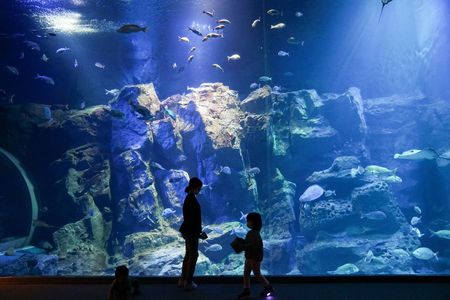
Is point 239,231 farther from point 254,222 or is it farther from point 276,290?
point 254,222

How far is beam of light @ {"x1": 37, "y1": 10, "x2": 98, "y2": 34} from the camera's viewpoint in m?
12.9

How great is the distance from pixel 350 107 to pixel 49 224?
1341 centimetres

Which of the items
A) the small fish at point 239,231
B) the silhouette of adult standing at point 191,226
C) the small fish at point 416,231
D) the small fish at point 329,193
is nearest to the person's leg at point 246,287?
the silhouette of adult standing at point 191,226

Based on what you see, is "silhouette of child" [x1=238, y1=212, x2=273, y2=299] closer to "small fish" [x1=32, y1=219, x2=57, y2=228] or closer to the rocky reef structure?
the rocky reef structure

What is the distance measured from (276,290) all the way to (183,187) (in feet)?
29.0

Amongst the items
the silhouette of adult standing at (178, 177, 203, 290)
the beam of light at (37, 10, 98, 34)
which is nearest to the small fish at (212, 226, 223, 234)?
the silhouette of adult standing at (178, 177, 203, 290)

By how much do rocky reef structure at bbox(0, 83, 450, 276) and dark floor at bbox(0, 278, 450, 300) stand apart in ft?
23.1

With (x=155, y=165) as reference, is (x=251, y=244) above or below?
below

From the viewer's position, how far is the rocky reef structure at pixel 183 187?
12070mm

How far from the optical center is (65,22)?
44.4ft

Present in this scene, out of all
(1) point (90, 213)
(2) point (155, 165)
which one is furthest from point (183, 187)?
(1) point (90, 213)

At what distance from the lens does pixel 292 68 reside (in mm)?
17156

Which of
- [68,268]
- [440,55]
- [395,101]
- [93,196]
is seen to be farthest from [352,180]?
[68,268]

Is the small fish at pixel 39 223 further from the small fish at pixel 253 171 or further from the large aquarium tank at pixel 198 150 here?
the small fish at pixel 253 171
